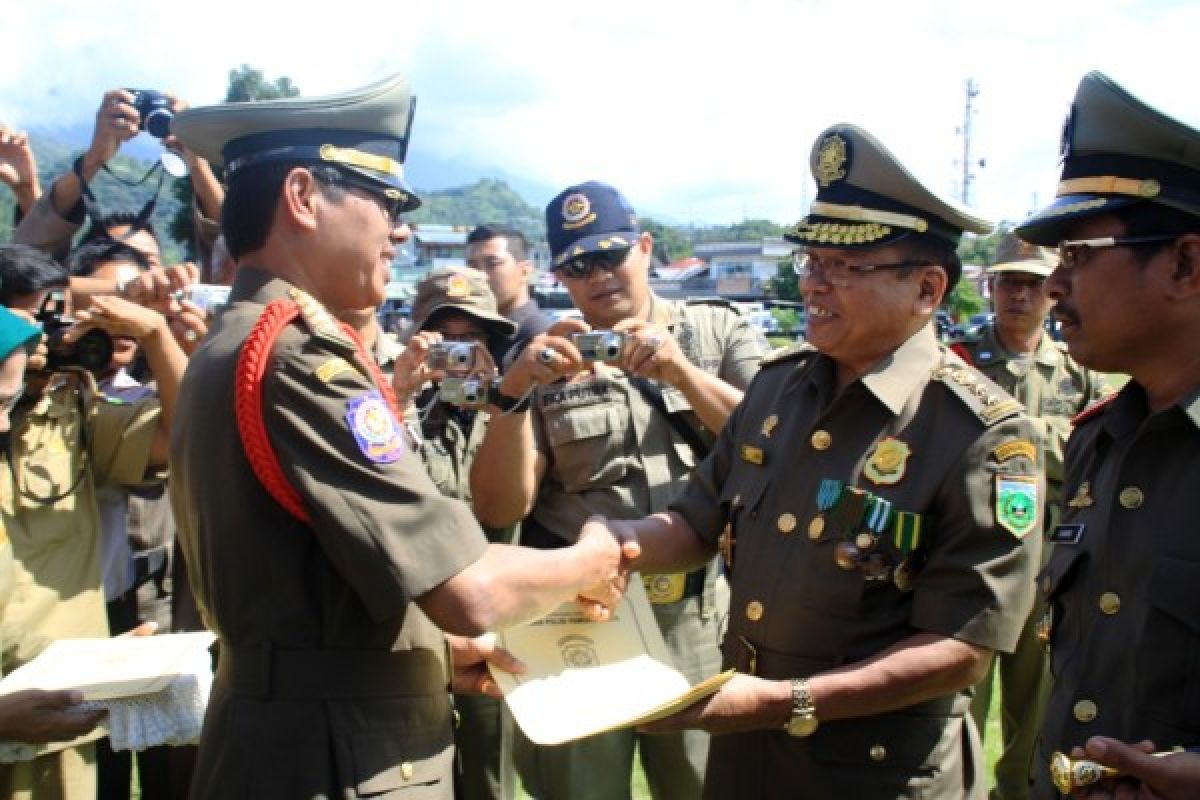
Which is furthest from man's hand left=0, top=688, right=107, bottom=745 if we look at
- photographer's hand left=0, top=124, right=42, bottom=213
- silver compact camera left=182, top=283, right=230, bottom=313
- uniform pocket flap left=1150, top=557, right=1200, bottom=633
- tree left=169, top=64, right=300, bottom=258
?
tree left=169, top=64, right=300, bottom=258

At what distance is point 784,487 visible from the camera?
2723 mm

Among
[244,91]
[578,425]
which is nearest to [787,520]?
[578,425]

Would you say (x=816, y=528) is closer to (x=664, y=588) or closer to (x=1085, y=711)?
(x=1085, y=711)

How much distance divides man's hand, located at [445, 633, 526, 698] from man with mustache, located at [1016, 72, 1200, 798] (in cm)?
132

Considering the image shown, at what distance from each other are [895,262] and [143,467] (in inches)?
113

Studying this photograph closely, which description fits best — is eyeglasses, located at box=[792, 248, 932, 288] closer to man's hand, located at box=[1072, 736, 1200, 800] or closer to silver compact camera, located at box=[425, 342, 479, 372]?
man's hand, located at box=[1072, 736, 1200, 800]

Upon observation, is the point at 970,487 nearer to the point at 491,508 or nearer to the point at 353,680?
the point at 353,680

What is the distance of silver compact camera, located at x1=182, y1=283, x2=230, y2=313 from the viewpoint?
4258 millimetres

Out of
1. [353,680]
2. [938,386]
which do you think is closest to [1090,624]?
[938,386]

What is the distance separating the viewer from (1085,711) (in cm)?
216

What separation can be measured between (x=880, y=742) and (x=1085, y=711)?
1.77 feet

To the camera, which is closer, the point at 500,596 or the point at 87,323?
the point at 500,596

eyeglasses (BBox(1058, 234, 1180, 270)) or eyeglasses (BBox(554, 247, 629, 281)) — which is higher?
eyeglasses (BBox(1058, 234, 1180, 270))

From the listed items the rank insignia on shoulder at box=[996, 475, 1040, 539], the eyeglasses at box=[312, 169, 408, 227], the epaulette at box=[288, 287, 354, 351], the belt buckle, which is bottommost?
the belt buckle
